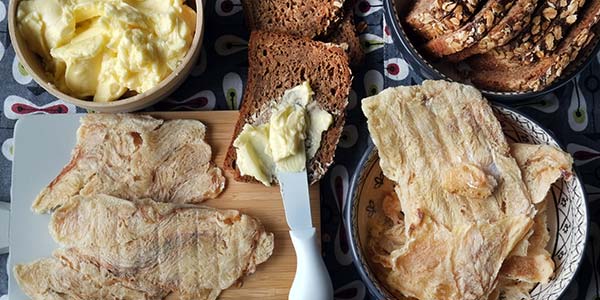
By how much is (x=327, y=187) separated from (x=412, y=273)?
1.25 ft

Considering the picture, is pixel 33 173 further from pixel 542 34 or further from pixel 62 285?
pixel 542 34

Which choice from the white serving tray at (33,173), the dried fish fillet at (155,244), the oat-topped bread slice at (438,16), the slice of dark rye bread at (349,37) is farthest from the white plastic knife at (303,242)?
the white serving tray at (33,173)

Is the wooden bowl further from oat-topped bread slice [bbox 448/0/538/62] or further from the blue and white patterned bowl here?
oat-topped bread slice [bbox 448/0/538/62]

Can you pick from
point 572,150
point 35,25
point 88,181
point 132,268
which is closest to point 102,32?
point 35,25

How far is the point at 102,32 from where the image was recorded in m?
1.71

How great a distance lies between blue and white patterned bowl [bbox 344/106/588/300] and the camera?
1.68 m

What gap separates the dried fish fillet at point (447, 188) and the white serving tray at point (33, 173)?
2.83ft

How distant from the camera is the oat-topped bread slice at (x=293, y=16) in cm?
185

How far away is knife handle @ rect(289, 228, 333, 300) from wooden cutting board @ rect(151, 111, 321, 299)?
0.29 ft

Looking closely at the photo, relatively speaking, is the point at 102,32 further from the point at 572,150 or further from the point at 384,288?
the point at 572,150

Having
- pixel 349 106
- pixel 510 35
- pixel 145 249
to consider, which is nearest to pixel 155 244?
pixel 145 249

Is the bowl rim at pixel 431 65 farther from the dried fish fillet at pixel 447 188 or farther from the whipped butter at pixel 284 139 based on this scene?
the whipped butter at pixel 284 139

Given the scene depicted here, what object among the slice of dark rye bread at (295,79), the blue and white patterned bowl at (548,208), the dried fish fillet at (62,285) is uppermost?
the slice of dark rye bread at (295,79)

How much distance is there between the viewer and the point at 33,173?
182 centimetres
